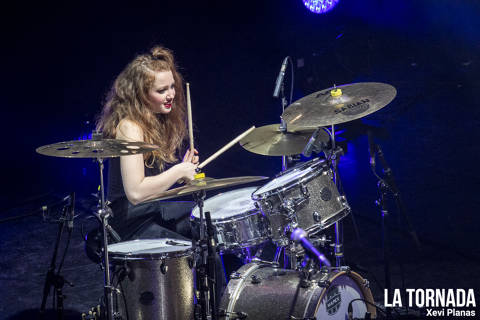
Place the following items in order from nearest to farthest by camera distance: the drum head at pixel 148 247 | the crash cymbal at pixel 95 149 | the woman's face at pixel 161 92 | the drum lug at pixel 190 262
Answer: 1. the crash cymbal at pixel 95 149
2. the drum head at pixel 148 247
3. the drum lug at pixel 190 262
4. the woman's face at pixel 161 92

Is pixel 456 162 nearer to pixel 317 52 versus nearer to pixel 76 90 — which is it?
pixel 317 52

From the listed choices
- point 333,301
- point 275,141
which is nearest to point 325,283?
point 333,301

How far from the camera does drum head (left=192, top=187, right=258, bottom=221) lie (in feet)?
8.66

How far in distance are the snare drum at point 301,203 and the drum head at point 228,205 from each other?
0.47 ft

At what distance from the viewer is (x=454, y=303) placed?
304 centimetres

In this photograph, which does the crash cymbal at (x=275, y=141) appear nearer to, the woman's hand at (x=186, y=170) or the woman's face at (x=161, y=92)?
Result: the woman's face at (x=161, y=92)

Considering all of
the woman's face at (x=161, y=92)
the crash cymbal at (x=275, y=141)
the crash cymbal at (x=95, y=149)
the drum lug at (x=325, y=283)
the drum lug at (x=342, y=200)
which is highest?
the woman's face at (x=161, y=92)

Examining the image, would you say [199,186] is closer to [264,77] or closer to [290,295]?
[290,295]

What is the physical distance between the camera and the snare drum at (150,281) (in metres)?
2.33

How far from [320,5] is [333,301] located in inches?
126

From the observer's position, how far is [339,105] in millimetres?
2691

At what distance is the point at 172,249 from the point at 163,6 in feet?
14.7

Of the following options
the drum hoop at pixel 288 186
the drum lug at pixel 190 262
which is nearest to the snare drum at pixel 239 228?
the drum hoop at pixel 288 186

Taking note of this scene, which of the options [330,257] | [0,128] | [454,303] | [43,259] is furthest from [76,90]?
[454,303]
